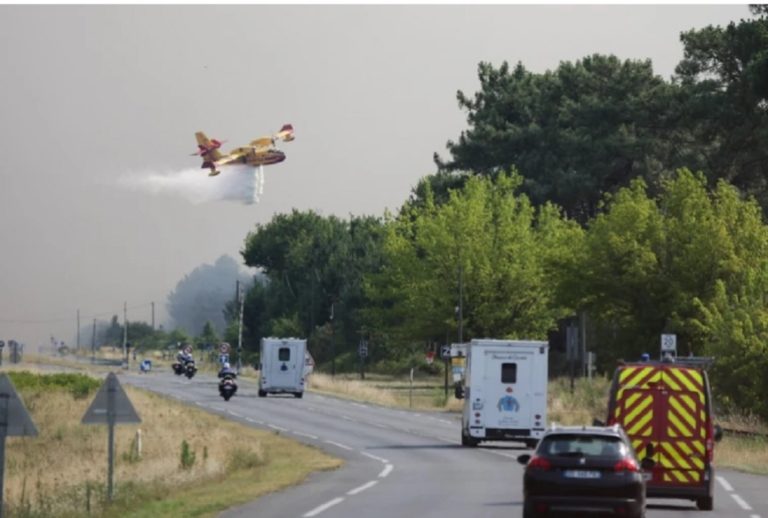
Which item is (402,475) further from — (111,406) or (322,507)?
(111,406)

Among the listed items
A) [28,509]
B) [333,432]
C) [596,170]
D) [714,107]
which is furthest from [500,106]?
[28,509]

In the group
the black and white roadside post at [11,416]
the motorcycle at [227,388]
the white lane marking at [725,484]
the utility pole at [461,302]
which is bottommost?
the white lane marking at [725,484]

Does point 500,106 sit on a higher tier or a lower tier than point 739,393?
higher

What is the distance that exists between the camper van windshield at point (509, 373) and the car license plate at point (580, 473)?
25701mm

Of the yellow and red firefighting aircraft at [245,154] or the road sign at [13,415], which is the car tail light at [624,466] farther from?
the yellow and red firefighting aircraft at [245,154]

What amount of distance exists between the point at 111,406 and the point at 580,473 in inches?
332

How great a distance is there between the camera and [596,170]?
10969cm

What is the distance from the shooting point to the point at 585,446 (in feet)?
78.4

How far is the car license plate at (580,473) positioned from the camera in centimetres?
2362

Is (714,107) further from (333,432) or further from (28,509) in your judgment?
(28,509)

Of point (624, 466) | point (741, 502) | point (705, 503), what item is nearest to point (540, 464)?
point (624, 466)

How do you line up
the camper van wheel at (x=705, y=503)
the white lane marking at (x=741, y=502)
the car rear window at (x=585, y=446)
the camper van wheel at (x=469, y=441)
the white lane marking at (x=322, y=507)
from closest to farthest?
the car rear window at (x=585, y=446), the white lane marking at (x=322, y=507), the camper van wheel at (x=705, y=503), the white lane marking at (x=741, y=502), the camper van wheel at (x=469, y=441)

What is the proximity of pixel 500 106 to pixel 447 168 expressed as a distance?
5788 millimetres

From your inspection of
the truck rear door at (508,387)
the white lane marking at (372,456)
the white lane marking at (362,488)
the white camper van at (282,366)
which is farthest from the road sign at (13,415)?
the white camper van at (282,366)
